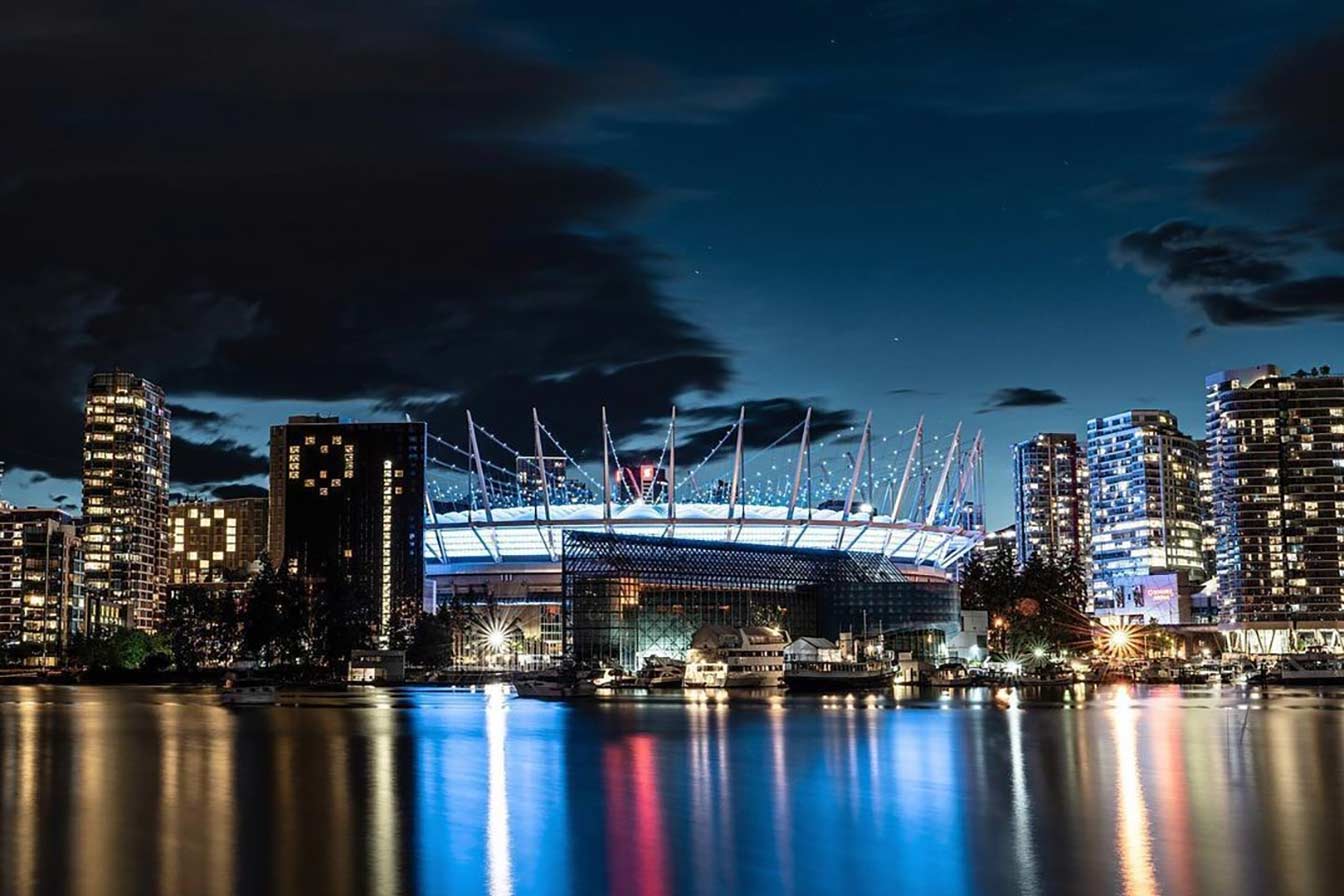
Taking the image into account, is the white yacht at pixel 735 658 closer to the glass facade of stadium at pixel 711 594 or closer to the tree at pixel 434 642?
the glass facade of stadium at pixel 711 594

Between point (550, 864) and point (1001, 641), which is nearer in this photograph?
point (550, 864)

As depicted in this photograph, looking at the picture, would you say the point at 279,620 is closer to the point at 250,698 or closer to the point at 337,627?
the point at 337,627

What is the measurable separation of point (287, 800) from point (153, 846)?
31.4 feet

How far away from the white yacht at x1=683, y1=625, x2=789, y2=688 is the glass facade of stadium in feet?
20.5

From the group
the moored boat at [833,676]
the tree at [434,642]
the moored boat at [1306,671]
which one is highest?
the tree at [434,642]

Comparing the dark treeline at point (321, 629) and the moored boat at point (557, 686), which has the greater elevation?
the dark treeline at point (321, 629)

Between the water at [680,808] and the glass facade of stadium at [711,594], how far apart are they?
6774cm

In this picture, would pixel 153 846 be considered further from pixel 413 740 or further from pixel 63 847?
pixel 413 740

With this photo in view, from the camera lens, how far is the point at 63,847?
37.7 metres

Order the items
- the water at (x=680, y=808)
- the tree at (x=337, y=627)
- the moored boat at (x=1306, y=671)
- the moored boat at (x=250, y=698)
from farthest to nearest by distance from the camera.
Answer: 1. the tree at (x=337, y=627)
2. the moored boat at (x=1306, y=671)
3. the moored boat at (x=250, y=698)
4. the water at (x=680, y=808)

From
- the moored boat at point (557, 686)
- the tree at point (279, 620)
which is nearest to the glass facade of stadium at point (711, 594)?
the moored boat at point (557, 686)

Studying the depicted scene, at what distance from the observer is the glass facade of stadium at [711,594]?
152 m

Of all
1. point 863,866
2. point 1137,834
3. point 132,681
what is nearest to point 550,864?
point 863,866

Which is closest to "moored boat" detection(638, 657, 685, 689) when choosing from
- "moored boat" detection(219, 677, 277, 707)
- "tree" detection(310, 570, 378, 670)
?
"moored boat" detection(219, 677, 277, 707)
